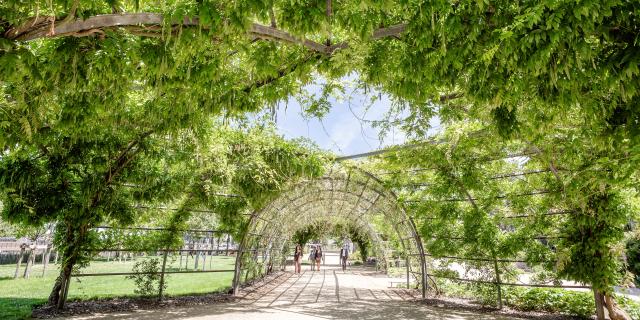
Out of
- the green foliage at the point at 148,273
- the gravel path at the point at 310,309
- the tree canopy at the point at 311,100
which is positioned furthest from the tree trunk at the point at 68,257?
the green foliage at the point at 148,273

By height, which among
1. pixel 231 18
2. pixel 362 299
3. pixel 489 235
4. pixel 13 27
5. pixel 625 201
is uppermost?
pixel 231 18

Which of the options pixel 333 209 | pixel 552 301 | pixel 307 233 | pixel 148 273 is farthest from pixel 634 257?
pixel 307 233

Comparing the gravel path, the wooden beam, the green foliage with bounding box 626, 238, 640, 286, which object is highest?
the wooden beam

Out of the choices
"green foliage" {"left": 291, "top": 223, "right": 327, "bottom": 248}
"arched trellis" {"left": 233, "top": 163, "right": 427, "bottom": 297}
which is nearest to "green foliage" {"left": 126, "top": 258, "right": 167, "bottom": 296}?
"arched trellis" {"left": 233, "top": 163, "right": 427, "bottom": 297}

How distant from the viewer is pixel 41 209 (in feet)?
22.7

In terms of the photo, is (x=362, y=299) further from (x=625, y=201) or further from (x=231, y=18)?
(x=231, y=18)

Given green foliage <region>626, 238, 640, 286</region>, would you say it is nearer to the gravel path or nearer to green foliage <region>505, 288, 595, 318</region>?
green foliage <region>505, 288, 595, 318</region>

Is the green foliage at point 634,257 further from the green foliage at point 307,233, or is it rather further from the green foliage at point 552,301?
the green foliage at point 307,233

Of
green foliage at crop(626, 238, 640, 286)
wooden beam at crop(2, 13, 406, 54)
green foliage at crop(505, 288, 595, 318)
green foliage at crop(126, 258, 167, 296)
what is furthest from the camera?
green foliage at crop(626, 238, 640, 286)

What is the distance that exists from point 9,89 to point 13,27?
2.02 m

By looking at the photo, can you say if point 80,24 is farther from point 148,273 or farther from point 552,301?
point 552,301

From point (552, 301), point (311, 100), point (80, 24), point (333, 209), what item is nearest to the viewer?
point (80, 24)

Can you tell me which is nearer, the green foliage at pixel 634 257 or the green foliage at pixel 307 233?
the green foliage at pixel 634 257

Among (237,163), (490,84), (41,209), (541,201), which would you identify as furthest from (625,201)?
(41,209)
